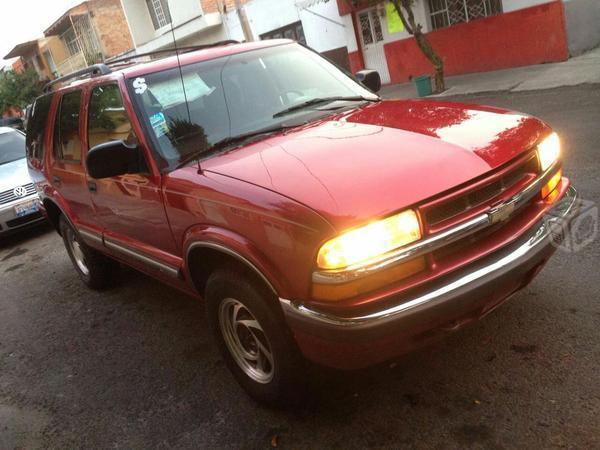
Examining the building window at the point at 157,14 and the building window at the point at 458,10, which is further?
the building window at the point at 157,14

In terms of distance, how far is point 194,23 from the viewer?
75.6ft

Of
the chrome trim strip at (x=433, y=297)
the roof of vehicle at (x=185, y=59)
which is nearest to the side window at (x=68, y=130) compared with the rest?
the roof of vehicle at (x=185, y=59)

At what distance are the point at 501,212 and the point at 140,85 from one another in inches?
87.8

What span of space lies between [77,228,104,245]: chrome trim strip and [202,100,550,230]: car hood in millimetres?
1744

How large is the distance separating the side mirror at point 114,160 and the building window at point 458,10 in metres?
12.3

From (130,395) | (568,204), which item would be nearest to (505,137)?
(568,204)

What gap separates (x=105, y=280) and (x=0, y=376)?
1.35 metres

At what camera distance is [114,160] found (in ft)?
9.89

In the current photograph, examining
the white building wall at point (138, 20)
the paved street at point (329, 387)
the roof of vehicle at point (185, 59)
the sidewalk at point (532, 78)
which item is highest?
the white building wall at point (138, 20)

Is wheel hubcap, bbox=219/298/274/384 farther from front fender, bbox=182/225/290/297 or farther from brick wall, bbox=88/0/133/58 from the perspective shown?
brick wall, bbox=88/0/133/58

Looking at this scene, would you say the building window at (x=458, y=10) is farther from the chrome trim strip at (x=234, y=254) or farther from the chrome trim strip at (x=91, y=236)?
the chrome trim strip at (x=234, y=254)

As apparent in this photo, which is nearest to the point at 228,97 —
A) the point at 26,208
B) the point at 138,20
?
the point at 26,208

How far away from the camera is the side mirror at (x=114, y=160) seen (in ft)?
9.77

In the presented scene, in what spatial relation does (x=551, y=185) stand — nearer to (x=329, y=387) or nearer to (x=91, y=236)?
(x=329, y=387)
